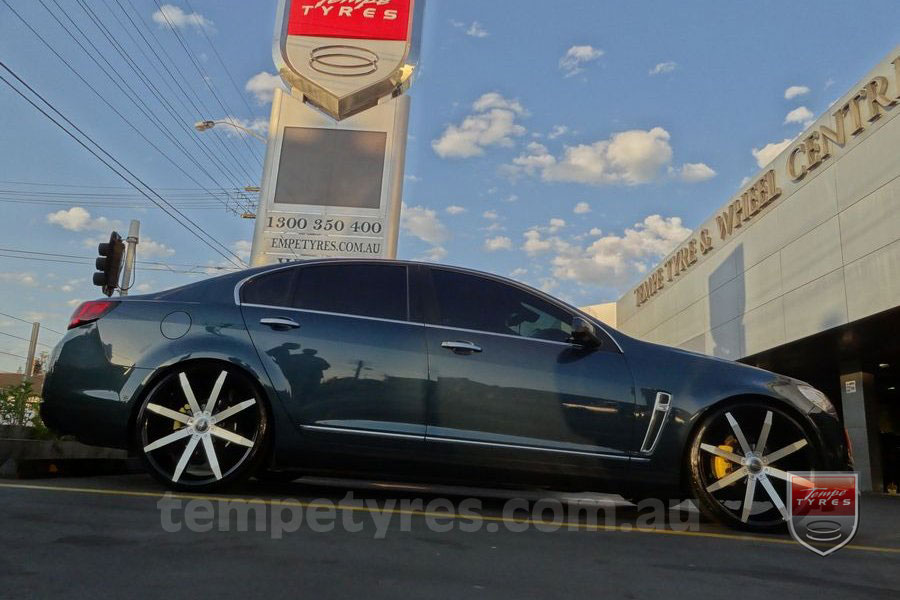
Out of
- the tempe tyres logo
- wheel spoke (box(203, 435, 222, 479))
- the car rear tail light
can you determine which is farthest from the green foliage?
the tempe tyres logo

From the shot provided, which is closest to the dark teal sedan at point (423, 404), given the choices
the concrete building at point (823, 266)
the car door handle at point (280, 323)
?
the car door handle at point (280, 323)

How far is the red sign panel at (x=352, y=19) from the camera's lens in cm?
1634

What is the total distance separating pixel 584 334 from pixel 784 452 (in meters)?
1.30

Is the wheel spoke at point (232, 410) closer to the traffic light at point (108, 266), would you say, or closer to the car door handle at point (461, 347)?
the car door handle at point (461, 347)

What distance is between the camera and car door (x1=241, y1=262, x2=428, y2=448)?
4000 mm

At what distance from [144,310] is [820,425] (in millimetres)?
3968

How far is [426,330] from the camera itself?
4.18 m

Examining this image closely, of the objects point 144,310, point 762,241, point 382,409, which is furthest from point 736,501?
point 762,241

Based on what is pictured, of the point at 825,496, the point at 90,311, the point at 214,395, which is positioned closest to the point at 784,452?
the point at 825,496

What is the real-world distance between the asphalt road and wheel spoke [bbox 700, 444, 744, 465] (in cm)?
39

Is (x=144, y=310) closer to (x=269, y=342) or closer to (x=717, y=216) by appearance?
(x=269, y=342)

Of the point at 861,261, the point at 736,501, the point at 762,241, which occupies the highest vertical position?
the point at 762,241

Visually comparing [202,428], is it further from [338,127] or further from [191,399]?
[338,127]

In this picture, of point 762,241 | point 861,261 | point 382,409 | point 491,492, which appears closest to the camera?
point 382,409
